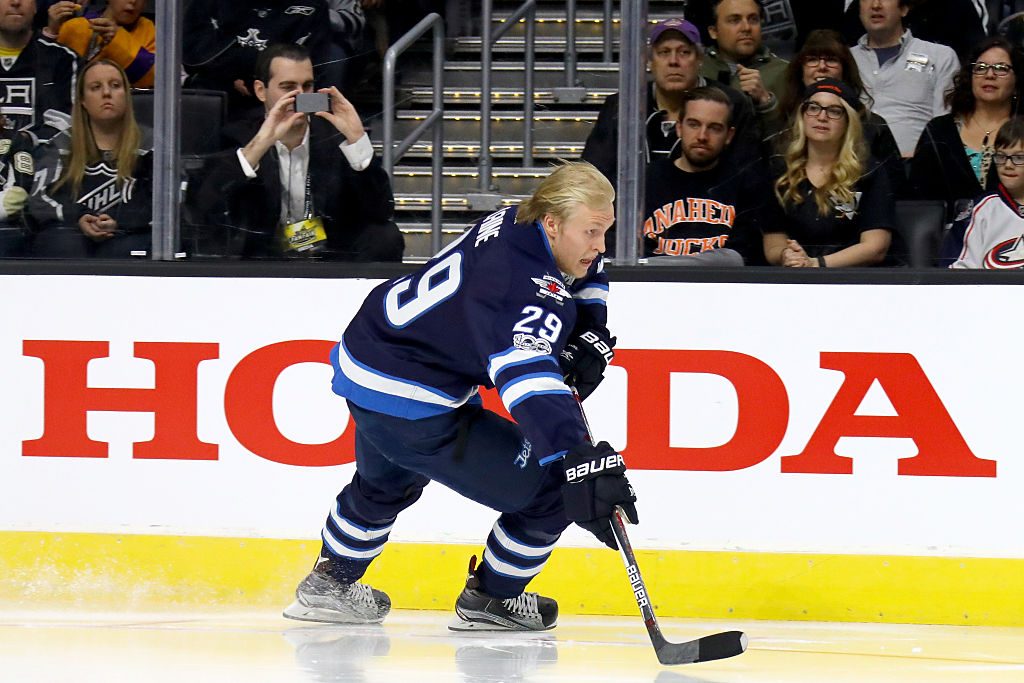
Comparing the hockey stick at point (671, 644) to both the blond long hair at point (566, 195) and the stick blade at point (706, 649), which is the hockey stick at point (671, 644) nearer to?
the stick blade at point (706, 649)

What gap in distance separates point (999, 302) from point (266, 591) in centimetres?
208

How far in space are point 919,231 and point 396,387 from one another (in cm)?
149

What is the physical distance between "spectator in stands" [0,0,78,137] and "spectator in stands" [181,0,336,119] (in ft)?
1.21

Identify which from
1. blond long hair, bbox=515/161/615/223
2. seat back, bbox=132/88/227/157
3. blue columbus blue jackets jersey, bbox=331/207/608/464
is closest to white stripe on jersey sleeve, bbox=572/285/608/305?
blue columbus blue jackets jersey, bbox=331/207/608/464

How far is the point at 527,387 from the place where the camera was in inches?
108

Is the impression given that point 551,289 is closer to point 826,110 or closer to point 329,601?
point 329,601

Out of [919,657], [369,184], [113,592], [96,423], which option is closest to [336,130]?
[369,184]

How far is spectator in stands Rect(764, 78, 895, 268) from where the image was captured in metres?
3.67

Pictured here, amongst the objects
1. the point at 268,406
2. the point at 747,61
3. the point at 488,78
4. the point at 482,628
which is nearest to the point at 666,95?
the point at 747,61

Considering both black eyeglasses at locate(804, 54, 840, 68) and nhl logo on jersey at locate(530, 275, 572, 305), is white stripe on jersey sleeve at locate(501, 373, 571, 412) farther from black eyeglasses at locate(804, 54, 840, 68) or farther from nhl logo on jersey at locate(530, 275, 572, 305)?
black eyeglasses at locate(804, 54, 840, 68)

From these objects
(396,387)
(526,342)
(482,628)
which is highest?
(526,342)

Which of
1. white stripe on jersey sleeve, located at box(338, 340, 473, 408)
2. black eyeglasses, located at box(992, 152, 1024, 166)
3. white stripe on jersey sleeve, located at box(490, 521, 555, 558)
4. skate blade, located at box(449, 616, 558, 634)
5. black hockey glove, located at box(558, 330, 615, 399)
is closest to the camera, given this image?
white stripe on jersey sleeve, located at box(338, 340, 473, 408)

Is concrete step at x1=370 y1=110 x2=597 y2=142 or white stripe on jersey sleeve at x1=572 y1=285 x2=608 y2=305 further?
concrete step at x1=370 y1=110 x2=597 y2=142

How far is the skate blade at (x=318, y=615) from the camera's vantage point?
3400 mm
